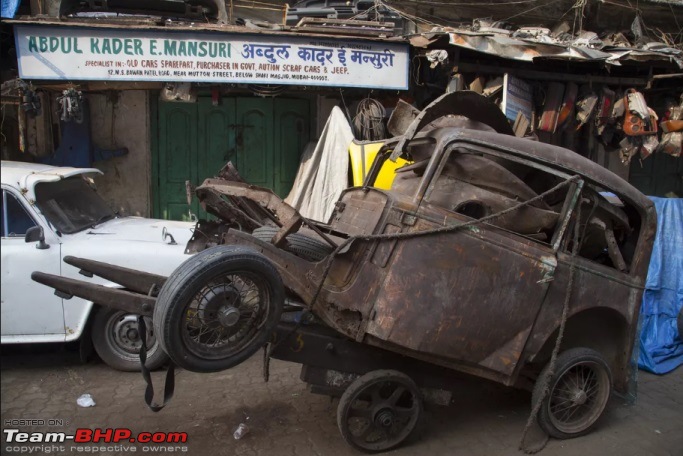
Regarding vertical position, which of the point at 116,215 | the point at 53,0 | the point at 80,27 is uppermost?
the point at 53,0

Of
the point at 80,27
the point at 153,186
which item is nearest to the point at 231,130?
the point at 153,186

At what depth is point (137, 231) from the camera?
520 cm

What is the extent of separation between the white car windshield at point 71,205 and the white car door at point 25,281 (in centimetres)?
16

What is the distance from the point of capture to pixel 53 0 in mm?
7281

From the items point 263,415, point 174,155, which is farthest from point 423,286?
point 174,155

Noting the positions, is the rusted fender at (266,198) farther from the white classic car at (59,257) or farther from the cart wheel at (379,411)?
the white classic car at (59,257)

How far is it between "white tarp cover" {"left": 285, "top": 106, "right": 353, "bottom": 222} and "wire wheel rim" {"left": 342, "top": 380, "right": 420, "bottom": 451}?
11.7 feet

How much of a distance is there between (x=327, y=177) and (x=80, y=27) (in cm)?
354

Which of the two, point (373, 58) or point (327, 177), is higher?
point (373, 58)

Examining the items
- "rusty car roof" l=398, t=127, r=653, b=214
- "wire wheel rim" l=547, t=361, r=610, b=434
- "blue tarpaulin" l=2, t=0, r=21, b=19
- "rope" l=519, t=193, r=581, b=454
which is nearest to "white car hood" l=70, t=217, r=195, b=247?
"rusty car roof" l=398, t=127, r=653, b=214

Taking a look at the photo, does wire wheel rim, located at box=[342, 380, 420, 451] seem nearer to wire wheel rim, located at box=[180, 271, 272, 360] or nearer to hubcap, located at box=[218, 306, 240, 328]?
wire wheel rim, located at box=[180, 271, 272, 360]

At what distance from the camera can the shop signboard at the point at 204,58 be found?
20.1 feet

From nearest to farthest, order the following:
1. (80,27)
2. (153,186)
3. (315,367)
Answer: (315,367), (80,27), (153,186)

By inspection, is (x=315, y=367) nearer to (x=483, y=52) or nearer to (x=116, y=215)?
(x=116, y=215)
